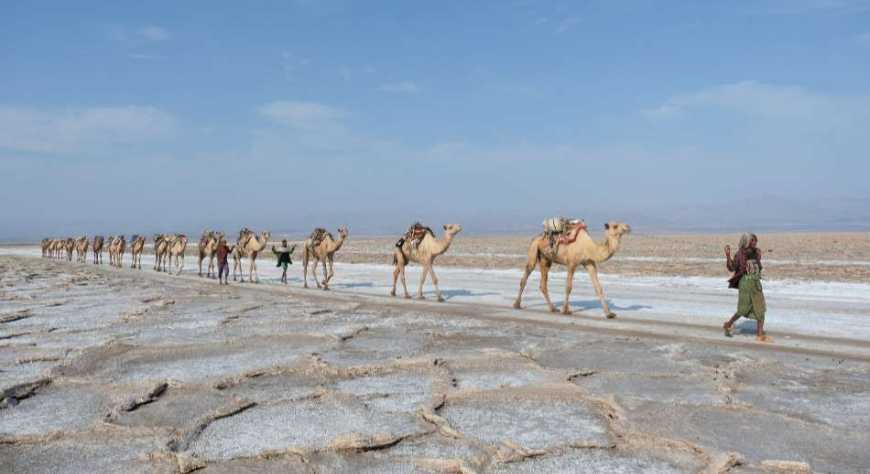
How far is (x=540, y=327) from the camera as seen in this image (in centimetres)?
1094

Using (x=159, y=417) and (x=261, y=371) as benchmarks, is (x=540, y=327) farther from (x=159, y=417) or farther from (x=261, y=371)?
(x=159, y=417)

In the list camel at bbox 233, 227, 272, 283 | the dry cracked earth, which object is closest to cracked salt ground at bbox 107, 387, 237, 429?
the dry cracked earth

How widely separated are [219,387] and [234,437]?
70.4 inches

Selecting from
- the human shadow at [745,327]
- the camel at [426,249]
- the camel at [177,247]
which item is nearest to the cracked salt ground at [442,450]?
the human shadow at [745,327]

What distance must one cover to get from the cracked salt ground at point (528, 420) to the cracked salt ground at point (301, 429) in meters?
0.46

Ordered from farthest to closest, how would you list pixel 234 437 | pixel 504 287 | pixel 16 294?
1. pixel 504 287
2. pixel 16 294
3. pixel 234 437

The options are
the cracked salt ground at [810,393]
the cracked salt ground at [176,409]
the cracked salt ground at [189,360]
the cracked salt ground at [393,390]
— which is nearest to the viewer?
the cracked salt ground at [176,409]

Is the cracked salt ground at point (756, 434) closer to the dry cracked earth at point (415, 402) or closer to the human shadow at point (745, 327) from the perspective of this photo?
the dry cracked earth at point (415, 402)

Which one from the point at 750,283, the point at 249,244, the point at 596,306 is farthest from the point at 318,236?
the point at 750,283

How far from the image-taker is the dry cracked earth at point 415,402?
4723 millimetres

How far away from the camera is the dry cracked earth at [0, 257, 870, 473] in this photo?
472 cm

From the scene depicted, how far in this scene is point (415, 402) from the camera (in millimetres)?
6156

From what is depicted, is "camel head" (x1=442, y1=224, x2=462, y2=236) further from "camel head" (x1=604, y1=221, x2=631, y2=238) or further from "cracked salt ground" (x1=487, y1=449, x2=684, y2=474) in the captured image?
"cracked salt ground" (x1=487, y1=449, x2=684, y2=474)

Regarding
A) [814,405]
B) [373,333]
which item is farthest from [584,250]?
[814,405]
